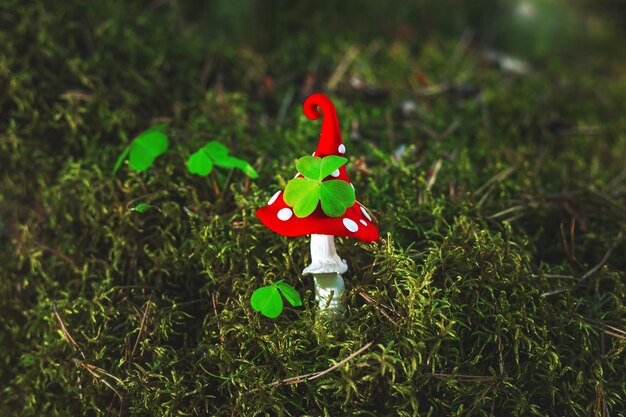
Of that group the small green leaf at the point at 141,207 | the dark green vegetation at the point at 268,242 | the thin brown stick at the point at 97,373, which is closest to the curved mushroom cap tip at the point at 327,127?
the dark green vegetation at the point at 268,242

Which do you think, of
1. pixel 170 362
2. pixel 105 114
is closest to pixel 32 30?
pixel 105 114

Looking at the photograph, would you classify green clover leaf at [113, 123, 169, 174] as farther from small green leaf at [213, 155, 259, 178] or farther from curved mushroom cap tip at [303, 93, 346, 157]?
curved mushroom cap tip at [303, 93, 346, 157]

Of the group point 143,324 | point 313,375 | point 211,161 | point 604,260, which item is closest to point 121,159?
point 211,161

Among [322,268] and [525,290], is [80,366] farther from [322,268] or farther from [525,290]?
[525,290]

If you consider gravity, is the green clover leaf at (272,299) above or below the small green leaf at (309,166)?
below

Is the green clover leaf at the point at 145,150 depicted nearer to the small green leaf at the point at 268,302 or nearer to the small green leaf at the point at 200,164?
the small green leaf at the point at 200,164

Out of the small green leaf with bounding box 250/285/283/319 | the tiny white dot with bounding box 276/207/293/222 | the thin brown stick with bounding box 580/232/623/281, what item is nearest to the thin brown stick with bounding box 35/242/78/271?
the small green leaf with bounding box 250/285/283/319
